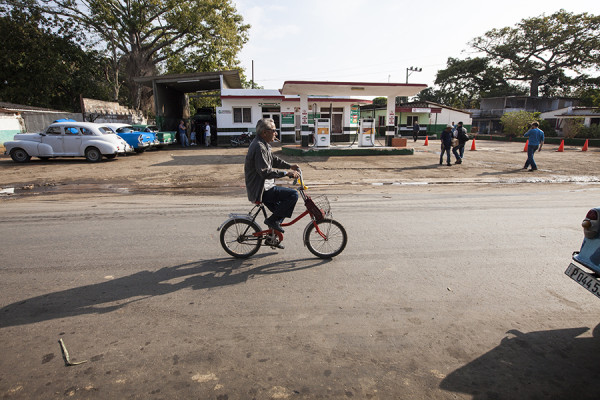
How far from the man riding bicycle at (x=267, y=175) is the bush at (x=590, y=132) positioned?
1546 inches

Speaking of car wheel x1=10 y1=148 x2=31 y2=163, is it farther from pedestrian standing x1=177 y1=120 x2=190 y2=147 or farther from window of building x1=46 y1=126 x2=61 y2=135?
pedestrian standing x1=177 y1=120 x2=190 y2=147

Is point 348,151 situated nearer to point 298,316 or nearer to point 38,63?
point 298,316

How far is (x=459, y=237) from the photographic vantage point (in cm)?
557

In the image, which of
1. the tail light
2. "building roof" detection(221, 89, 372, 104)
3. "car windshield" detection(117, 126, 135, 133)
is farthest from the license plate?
"building roof" detection(221, 89, 372, 104)

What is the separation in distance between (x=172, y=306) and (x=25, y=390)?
1.27 m

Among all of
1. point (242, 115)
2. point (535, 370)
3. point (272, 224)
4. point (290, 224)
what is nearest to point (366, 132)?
point (242, 115)

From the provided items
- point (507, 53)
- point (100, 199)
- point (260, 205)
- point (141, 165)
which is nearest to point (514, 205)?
point (260, 205)

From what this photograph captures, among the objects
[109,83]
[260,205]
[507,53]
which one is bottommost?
[260,205]

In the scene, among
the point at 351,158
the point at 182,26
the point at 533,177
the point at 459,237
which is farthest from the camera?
the point at 182,26

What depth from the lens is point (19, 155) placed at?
15.7m

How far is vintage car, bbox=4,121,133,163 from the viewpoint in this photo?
51.1ft

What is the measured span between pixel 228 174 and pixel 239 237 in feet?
27.8

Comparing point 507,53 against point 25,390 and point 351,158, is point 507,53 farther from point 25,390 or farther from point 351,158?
point 25,390

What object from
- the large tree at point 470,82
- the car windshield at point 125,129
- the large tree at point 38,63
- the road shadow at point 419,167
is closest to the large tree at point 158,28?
the large tree at point 38,63
